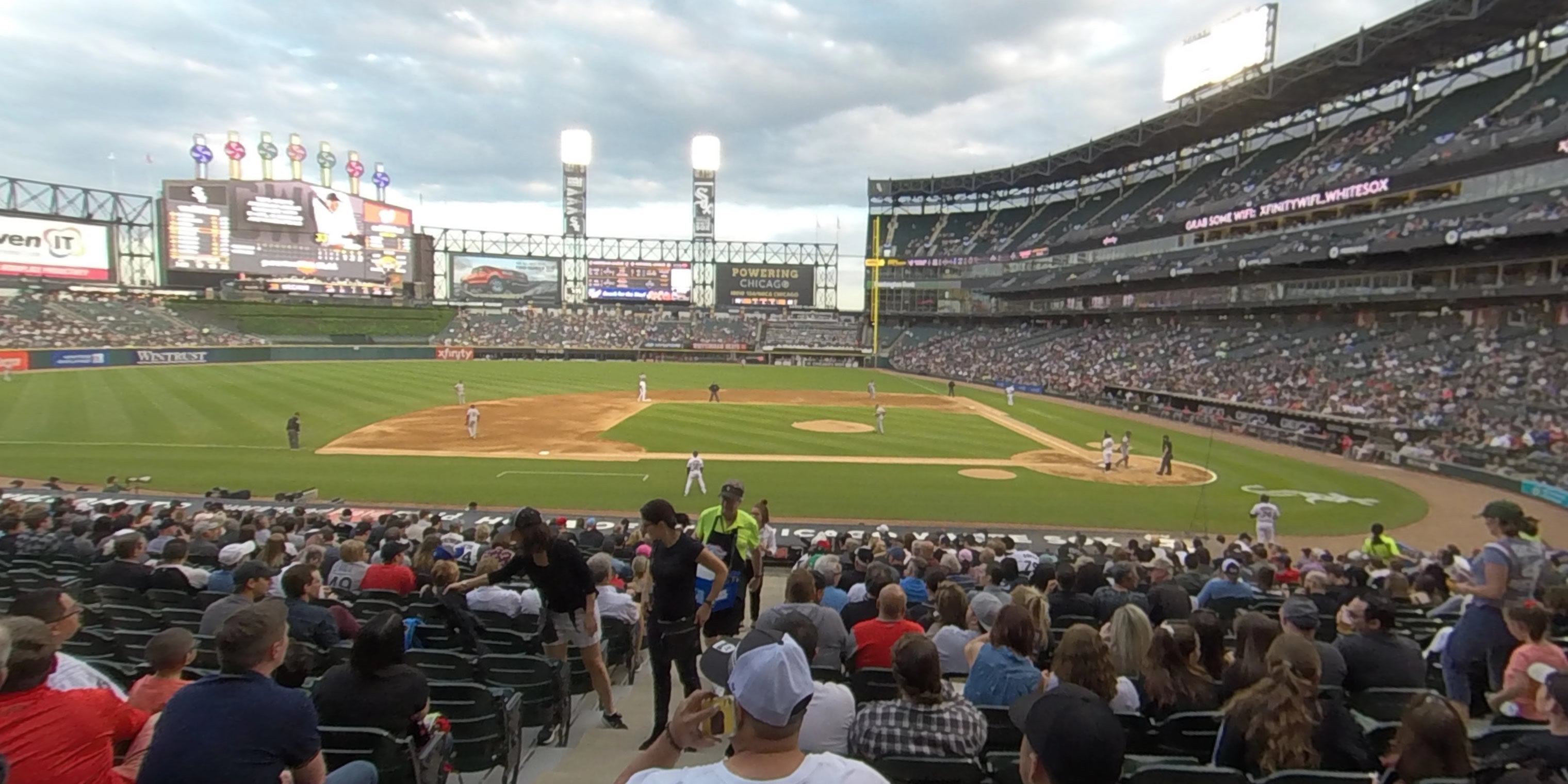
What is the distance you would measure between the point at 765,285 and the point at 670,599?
89250 millimetres

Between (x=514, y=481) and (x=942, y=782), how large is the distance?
21.9m

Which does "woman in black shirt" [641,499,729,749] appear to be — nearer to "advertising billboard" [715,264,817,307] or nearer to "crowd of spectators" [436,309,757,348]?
"crowd of spectators" [436,309,757,348]

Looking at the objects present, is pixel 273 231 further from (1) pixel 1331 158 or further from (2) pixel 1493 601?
(2) pixel 1493 601

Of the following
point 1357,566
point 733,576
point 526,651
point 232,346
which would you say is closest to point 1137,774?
point 733,576

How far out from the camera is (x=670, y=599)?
6.27 meters

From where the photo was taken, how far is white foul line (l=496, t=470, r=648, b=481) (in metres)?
25.1

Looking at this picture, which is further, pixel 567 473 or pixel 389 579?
pixel 567 473

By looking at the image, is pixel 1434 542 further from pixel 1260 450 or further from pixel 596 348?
pixel 596 348

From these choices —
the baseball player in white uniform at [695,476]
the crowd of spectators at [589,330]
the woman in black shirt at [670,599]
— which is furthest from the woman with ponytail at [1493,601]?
the crowd of spectators at [589,330]

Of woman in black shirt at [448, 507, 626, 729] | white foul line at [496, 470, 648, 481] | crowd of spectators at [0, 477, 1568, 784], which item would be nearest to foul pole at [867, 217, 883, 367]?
white foul line at [496, 470, 648, 481]

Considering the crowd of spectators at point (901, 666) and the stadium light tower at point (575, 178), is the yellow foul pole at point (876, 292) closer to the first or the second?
the stadium light tower at point (575, 178)

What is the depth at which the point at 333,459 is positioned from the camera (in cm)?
2648

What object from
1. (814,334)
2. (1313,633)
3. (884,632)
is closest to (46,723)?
(884,632)

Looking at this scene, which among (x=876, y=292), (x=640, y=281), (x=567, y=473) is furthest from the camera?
(x=640, y=281)
